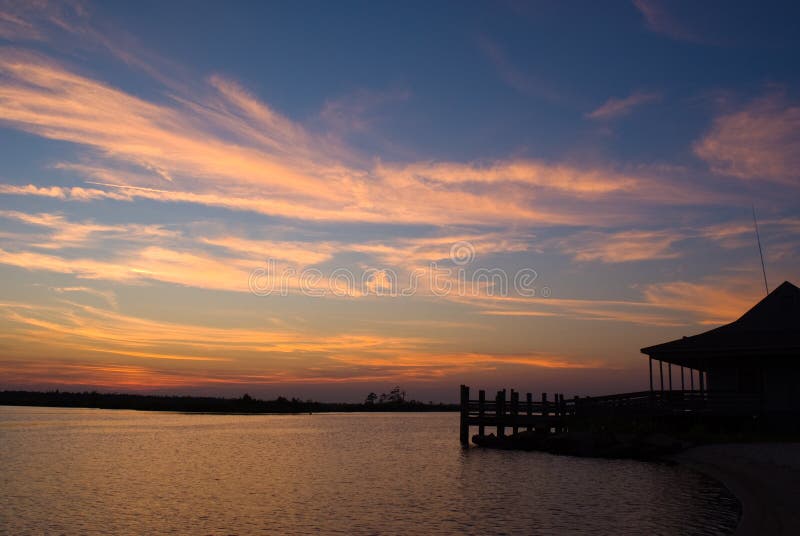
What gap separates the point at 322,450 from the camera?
48.1m

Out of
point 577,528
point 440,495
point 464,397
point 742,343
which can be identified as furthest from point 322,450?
point 577,528

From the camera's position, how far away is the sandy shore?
16.4m

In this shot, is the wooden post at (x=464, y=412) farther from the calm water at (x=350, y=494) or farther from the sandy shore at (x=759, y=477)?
the sandy shore at (x=759, y=477)

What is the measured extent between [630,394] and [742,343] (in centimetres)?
818

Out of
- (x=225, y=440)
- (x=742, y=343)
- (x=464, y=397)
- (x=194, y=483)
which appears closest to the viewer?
(x=194, y=483)

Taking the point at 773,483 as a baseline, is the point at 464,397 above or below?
above

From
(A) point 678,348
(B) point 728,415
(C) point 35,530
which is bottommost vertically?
(C) point 35,530

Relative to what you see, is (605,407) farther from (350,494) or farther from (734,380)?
(350,494)

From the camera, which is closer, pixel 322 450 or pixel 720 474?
pixel 720 474

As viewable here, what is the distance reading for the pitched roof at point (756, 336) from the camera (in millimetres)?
35094

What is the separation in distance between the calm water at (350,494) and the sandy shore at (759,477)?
2.38ft

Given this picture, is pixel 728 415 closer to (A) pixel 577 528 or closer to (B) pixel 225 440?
(A) pixel 577 528

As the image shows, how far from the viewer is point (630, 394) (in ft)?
138

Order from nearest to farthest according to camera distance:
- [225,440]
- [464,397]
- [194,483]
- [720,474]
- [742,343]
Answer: [720,474] → [194,483] → [742,343] → [464,397] → [225,440]
